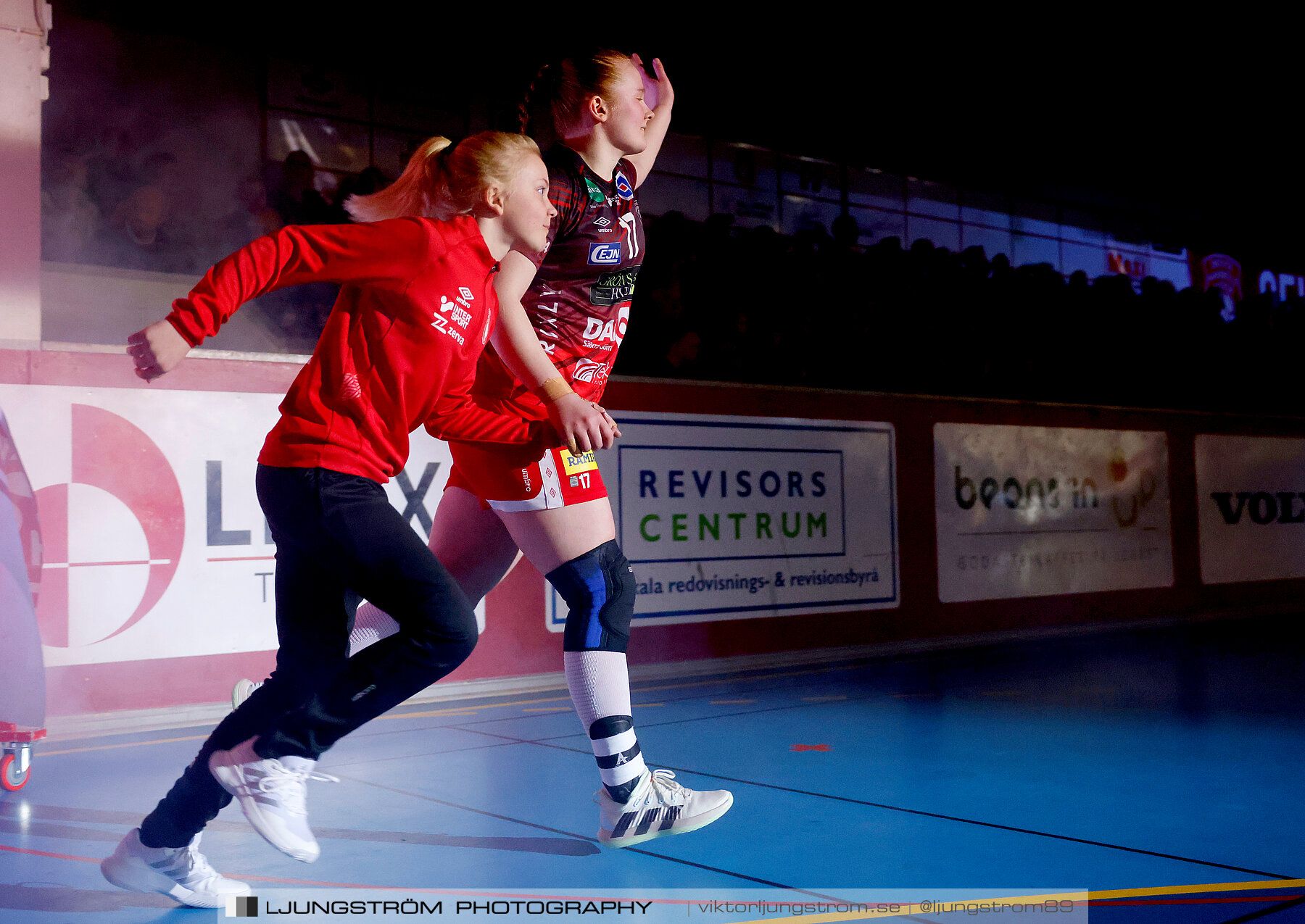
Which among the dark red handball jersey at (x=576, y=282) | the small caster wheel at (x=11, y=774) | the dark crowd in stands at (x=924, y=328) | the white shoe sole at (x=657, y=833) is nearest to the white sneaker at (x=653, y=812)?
the white shoe sole at (x=657, y=833)

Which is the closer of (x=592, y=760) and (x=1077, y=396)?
(x=592, y=760)

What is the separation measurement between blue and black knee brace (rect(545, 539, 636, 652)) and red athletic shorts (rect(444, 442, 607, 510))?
0.14 metres

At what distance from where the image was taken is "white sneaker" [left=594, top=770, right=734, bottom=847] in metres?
2.22

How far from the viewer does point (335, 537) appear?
1.74m

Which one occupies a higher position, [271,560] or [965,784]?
[271,560]

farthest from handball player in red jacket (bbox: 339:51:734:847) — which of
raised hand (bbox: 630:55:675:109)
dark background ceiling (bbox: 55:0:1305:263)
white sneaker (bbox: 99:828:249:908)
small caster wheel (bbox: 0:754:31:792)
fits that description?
dark background ceiling (bbox: 55:0:1305:263)

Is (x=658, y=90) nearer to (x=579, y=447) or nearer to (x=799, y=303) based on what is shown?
(x=579, y=447)

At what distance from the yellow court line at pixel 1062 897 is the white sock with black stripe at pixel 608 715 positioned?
20.5 inches

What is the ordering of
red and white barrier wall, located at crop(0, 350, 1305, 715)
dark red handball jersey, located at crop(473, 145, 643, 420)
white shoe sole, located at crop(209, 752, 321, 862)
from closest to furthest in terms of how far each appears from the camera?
white shoe sole, located at crop(209, 752, 321, 862) < dark red handball jersey, located at crop(473, 145, 643, 420) < red and white barrier wall, located at crop(0, 350, 1305, 715)

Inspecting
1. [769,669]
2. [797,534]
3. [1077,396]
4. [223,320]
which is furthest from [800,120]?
[223,320]

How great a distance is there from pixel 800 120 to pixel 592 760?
9.04 meters

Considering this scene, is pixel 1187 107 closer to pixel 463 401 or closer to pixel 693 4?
pixel 693 4

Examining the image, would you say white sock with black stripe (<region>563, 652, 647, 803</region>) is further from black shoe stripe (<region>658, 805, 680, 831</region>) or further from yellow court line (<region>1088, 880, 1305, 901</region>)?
yellow court line (<region>1088, 880, 1305, 901</region>)

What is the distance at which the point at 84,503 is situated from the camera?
3881 millimetres
